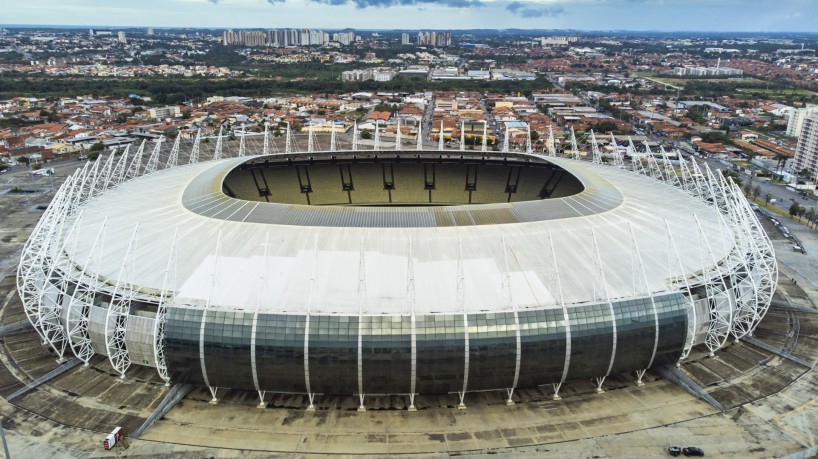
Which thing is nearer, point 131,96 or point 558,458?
point 558,458

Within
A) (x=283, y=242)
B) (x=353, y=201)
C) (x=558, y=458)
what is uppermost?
(x=283, y=242)

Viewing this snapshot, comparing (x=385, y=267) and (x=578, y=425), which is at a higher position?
(x=385, y=267)

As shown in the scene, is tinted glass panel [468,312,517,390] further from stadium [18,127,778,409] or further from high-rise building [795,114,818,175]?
high-rise building [795,114,818,175]

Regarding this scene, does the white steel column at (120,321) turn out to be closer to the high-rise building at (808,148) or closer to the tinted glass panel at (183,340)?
the tinted glass panel at (183,340)

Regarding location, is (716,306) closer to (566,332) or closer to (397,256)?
(566,332)

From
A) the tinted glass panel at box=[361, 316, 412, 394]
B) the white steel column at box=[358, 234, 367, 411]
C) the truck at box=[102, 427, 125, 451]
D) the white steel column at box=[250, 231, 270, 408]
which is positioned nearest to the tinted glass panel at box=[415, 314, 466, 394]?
the tinted glass panel at box=[361, 316, 412, 394]

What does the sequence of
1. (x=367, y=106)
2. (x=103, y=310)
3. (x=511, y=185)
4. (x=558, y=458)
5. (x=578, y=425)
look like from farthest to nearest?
(x=367, y=106), (x=511, y=185), (x=103, y=310), (x=578, y=425), (x=558, y=458)

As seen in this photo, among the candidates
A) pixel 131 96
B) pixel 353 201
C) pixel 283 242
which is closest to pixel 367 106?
pixel 131 96

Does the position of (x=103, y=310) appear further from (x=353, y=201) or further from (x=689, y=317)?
(x=689, y=317)

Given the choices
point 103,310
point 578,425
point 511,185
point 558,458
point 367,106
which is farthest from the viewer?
point 367,106
